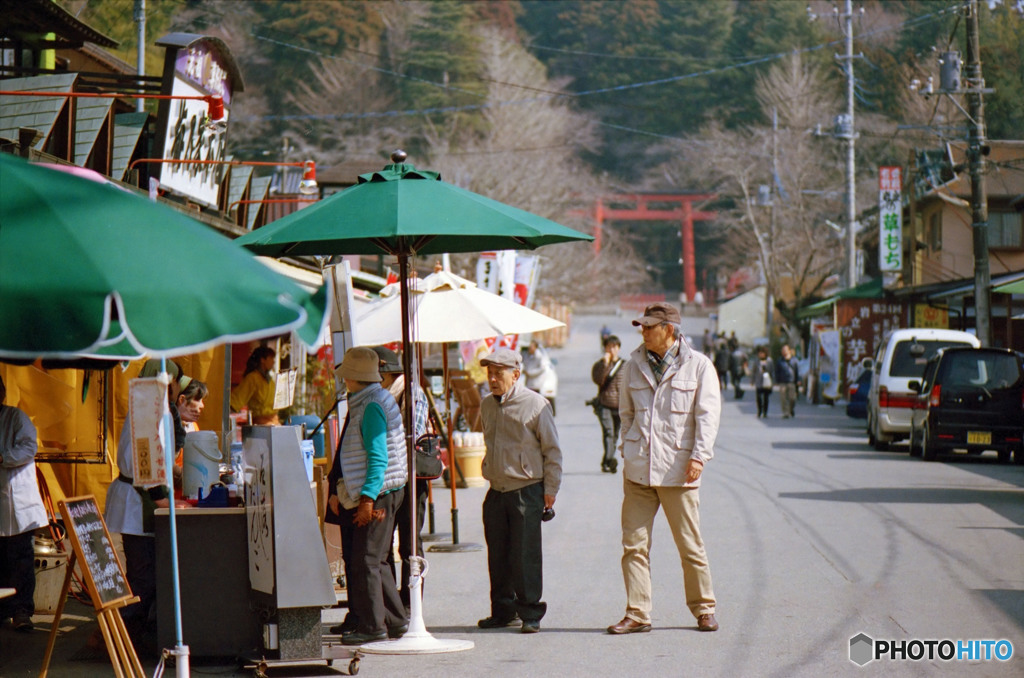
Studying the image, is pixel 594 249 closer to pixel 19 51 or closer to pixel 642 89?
pixel 642 89

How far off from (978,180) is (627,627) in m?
19.1

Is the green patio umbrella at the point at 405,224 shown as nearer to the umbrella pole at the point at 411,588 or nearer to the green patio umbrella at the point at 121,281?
the umbrella pole at the point at 411,588

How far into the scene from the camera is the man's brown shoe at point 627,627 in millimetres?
7629

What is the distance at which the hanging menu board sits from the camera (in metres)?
5.95

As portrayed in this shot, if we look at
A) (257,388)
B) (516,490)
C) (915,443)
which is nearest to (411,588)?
(516,490)

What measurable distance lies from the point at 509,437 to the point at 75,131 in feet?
20.7

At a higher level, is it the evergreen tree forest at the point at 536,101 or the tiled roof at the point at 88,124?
the evergreen tree forest at the point at 536,101

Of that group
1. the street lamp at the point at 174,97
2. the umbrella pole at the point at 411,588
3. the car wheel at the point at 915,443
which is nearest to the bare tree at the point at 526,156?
the car wheel at the point at 915,443

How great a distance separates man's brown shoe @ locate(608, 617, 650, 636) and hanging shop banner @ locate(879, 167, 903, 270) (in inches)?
1223

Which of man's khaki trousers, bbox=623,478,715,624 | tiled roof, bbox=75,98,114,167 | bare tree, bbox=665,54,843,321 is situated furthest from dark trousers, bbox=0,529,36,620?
bare tree, bbox=665,54,843,321

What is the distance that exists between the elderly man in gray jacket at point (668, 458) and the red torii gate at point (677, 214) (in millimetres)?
74679

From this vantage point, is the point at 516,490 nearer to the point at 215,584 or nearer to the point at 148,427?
the point at 215,584

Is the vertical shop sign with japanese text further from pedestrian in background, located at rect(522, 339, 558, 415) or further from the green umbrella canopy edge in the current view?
the green umbrella canopy edge

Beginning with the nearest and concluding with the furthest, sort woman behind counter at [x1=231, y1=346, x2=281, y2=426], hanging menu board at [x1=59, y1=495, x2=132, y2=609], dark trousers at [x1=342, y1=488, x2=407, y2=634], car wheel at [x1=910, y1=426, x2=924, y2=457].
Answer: hanging menu board at [x1=59, y1=495, x2=132, y2=609] < dark trousers at [x1=342, y1=488, x2=407, y2=634] < woman behind counter at [x1=231, y1=346, x2=281, y2=426] < car wheel at [x1=910, y1=426, x2=924, y2=457]
